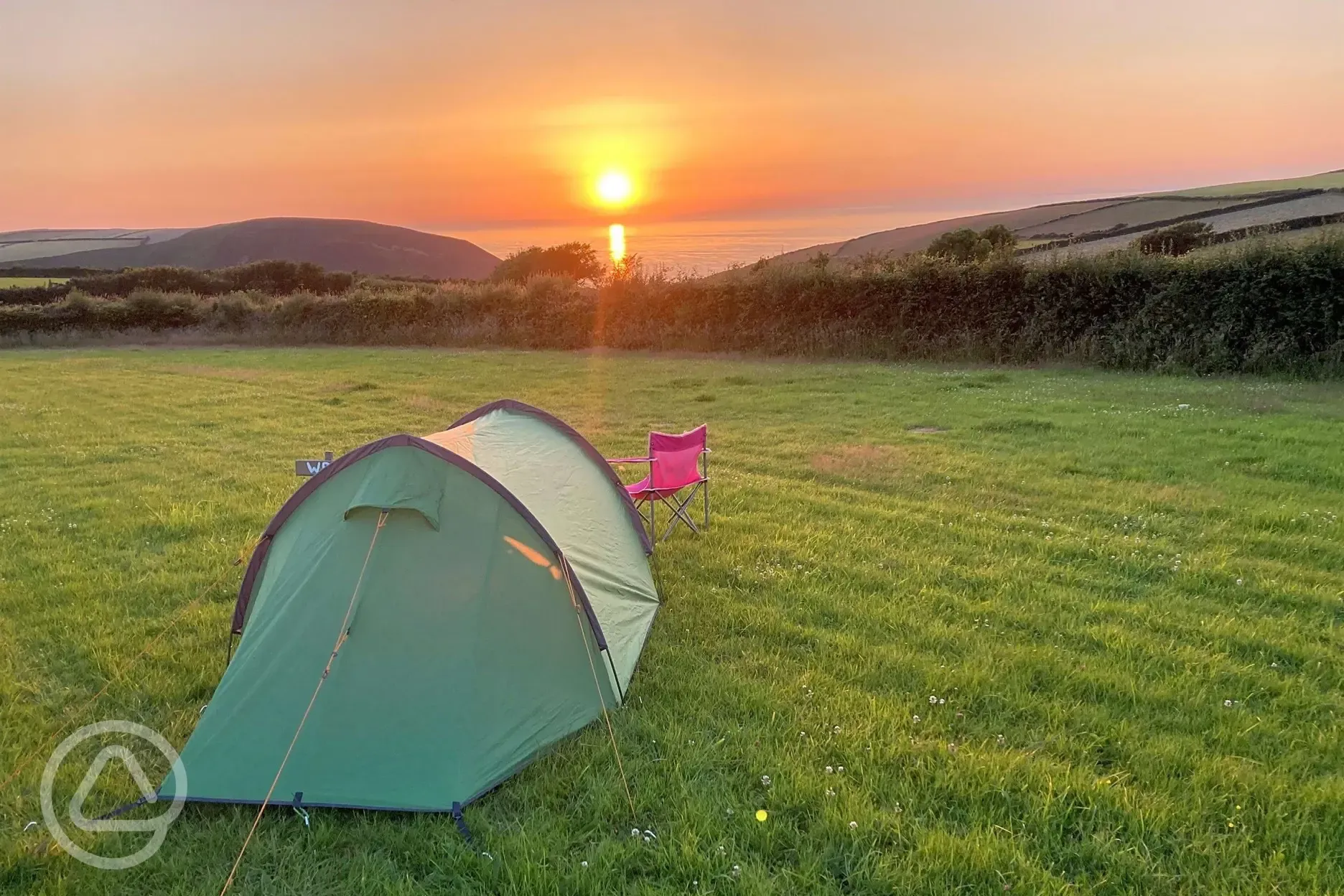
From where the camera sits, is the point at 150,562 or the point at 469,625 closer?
the point at 469,625

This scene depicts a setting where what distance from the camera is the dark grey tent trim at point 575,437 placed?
503cm

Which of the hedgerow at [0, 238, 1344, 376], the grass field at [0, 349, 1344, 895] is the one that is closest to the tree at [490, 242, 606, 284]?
the hedgerow at [0, 238, 1344, 376]

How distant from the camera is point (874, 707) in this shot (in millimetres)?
3488

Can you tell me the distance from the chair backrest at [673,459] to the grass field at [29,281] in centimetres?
3910

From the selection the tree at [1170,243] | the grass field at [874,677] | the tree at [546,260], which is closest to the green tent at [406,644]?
the grass field at [874,677]

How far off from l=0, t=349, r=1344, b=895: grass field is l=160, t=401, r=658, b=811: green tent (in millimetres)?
147

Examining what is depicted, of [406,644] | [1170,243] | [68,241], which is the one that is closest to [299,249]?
[68,241]

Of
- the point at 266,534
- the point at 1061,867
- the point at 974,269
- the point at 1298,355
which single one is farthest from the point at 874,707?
the point at 974,269

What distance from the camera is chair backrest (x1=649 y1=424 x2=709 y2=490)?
5836mm

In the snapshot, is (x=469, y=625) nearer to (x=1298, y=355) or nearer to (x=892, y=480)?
(x=892, y=480)

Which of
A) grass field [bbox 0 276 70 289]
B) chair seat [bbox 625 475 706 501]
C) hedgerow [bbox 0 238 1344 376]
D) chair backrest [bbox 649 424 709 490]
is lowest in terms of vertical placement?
chair seat [bbox 625 475 706 501]

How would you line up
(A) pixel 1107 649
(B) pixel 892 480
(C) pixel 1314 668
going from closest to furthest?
1. (C) pixel 1314 668
2. (A) pixel 1107 649
3. (B) pixel 892 480

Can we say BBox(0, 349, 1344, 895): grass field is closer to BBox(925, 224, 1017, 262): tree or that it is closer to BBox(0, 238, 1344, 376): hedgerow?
BBox(0, 238, 1344, 376): hedgerow

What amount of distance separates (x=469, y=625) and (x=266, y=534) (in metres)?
1.39
